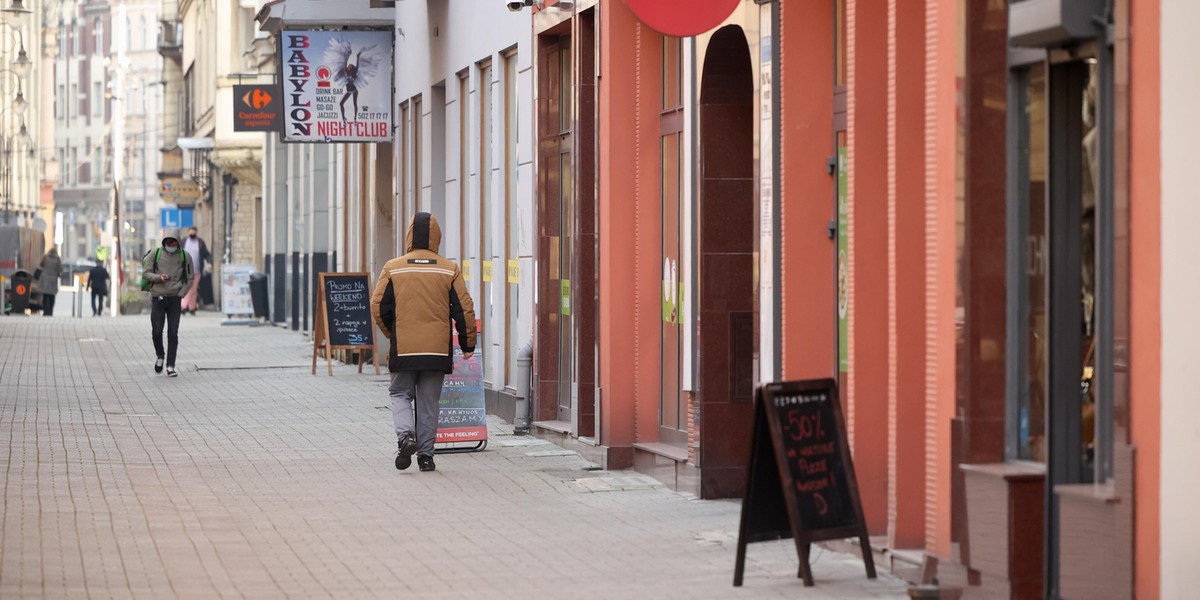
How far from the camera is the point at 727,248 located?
13.3 m

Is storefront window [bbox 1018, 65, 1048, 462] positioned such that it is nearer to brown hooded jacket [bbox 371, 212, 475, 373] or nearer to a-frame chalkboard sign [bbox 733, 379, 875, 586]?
a-frame chalkboard sign [bbox 733, 379, 875, 586]

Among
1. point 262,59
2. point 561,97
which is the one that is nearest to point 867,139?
point 561,97

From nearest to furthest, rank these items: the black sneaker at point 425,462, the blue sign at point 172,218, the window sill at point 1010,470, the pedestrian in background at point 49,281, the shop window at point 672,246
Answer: the window sill at point 1010,470
the shop window at point 672,246
the black sneaker at point 425,462
the pedestrian in background at point 49,281
the blue sign at point 172,218

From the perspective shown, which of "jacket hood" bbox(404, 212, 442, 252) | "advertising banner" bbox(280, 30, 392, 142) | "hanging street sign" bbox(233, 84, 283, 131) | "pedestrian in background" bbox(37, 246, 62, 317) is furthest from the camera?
"pedestrian in background" bbox(37, 246, 62, 317)

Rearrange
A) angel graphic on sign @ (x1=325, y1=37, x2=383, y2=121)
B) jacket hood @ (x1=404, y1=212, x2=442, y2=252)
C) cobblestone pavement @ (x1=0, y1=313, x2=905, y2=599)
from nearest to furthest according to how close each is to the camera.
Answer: cobblestone pavement @ (x1=0, y1=313, x2=905, y2=599) → jacket hood @ (x1=404, y1=212, x2=442, y2=252) → angel graphic on sign @ (x1=325, y1=37, x2=383, y2=121)

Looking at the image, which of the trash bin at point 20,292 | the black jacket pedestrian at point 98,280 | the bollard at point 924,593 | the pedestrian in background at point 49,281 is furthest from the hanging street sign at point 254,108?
the bollard at point 924,593

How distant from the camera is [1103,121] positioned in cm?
819

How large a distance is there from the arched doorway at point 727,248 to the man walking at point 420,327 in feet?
7.95

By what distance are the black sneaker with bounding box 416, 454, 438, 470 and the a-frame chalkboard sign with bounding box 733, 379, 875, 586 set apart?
226 inches

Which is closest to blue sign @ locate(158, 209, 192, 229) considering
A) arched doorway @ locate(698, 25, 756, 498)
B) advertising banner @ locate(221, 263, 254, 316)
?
advertising banner @ locate(221, 263, 254, 316)

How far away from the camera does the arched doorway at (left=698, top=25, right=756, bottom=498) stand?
13.2m

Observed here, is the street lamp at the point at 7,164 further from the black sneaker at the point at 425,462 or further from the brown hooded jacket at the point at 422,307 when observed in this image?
the black sneaker at the point at 425,462

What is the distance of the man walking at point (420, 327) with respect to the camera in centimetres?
1496

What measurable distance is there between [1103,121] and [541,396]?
10.1 metres
